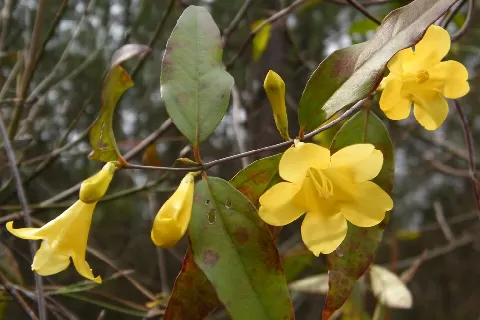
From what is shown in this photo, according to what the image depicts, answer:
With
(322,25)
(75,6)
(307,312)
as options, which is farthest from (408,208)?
(75,6)

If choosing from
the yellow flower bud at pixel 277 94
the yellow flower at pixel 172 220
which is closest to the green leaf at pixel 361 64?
the yellow flower bud at pixel 277 94

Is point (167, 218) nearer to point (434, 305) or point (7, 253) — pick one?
point (7, 253)

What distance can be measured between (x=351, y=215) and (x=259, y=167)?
4.4 inches

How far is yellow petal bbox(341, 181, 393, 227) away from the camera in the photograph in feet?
1.70

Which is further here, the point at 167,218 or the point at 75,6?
the point at 75,6

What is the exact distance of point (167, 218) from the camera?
18.8 inches

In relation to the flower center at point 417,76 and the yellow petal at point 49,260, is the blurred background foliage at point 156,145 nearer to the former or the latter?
the yellow petal at point 49,260

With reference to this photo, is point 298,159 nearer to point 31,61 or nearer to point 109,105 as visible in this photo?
point 109,105

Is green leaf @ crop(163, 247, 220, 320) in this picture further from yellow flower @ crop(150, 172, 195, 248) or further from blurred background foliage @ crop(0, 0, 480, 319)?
blurred background foliage @ crop(0, 0, 480, 319)

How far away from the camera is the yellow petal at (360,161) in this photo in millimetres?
496

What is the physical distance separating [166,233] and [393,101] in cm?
28

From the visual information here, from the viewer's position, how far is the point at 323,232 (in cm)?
52

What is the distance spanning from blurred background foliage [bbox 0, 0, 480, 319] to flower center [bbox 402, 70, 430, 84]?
0.28m

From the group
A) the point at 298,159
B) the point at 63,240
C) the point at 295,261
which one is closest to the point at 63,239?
the point at 63,240
